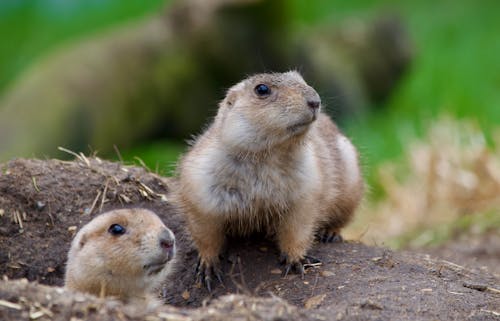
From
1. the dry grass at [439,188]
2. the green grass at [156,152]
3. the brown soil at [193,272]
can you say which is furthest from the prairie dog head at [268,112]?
the green grass at [156,152]

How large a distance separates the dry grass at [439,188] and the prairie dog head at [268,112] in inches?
189

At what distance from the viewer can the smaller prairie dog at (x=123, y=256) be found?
20.1ft

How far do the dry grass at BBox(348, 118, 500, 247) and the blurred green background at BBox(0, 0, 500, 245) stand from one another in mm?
1324

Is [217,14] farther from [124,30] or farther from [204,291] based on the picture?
[204,291]

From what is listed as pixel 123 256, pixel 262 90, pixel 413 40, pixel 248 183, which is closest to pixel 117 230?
pixel 123 256

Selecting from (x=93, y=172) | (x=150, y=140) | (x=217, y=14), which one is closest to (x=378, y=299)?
(x=93, y=172)

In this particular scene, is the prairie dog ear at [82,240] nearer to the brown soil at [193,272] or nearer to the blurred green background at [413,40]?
the brown soil at [193,272]

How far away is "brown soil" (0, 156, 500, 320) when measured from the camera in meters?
5.38

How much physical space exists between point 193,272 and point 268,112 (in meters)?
1.54

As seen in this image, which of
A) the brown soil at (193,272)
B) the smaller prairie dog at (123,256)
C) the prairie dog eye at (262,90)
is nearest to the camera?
the brown soil at (193,272)

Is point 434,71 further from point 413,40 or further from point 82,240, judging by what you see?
point 82,240

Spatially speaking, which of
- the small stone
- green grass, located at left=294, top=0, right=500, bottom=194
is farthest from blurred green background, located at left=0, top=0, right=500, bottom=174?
the small stone

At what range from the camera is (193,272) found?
7.52 metres

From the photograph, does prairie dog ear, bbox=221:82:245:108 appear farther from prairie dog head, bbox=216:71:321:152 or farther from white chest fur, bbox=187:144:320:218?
white chest fur, bbox=187:144:320:218
